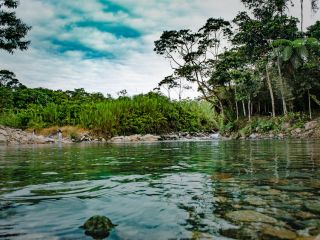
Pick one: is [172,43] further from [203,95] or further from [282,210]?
[282,210]

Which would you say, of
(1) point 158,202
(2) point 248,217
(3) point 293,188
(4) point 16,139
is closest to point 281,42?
(4) point 16,139

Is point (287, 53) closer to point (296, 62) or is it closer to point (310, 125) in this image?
point (296, 62)

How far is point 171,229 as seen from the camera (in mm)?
2141

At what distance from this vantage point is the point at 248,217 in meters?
2.38

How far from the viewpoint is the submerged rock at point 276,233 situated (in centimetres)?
195

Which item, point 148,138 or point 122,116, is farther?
Result: point 122,116

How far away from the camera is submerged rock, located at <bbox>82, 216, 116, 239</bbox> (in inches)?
79.7

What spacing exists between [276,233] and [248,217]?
370mm

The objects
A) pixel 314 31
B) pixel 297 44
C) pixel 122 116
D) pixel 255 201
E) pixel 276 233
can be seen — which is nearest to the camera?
pixel 276 233

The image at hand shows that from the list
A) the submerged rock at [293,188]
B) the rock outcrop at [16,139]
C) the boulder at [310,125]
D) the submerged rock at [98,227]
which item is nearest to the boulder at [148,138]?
the rock outcrop at [16,139]

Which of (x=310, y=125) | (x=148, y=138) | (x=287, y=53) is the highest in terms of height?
(x=287, y=53)

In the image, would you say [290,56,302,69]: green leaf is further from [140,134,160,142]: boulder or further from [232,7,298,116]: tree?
[140,134,160,142]: boulder

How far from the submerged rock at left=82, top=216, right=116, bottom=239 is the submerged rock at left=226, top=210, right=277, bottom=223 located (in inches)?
33.5

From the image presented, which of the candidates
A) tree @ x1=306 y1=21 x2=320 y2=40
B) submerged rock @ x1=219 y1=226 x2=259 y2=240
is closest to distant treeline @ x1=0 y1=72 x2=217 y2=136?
tree @ x1=306 y1=21 x2=320 y2=40
